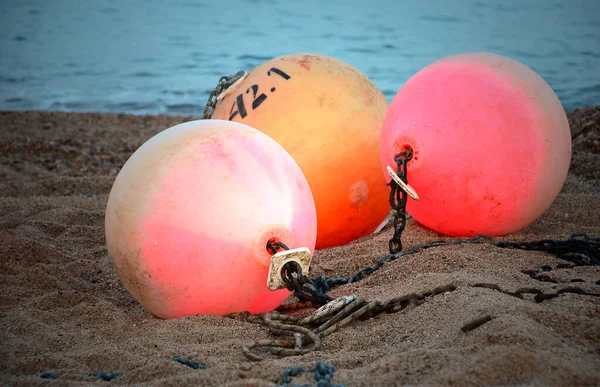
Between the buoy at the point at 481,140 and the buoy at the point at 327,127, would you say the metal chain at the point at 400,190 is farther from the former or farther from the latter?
the buoy at the point at 327,127

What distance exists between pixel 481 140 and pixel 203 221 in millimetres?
1416

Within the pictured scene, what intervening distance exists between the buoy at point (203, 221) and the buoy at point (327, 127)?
2.75ft

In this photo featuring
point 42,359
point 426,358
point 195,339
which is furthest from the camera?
point 195,339

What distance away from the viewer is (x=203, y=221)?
242 cm

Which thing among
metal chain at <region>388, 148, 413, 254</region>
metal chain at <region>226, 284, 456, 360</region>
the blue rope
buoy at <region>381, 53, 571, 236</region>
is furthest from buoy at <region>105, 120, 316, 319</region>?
buoy at <region>381, 53, 571, 236</region>

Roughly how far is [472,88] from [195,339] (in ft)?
5.73

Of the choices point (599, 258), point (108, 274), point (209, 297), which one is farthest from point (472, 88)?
point (108, 274)

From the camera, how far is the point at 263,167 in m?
2.57

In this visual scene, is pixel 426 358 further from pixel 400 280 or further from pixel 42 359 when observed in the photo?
pixel 42 359

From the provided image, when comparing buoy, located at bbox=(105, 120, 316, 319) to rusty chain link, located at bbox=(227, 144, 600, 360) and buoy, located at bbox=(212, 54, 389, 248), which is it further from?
buoy, located at bbox=(212, 54, 389, 248)

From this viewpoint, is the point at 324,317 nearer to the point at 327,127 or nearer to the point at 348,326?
the point at 348,326

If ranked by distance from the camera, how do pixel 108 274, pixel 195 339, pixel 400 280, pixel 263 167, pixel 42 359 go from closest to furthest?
pixel 42 359 → pixel 195 339 → pixel 263 167 → pixel 400 280 → pixel 108 274

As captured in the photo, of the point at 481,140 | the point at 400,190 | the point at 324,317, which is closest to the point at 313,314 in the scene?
the point at 324,317

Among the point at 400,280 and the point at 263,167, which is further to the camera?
the point at 400,280
